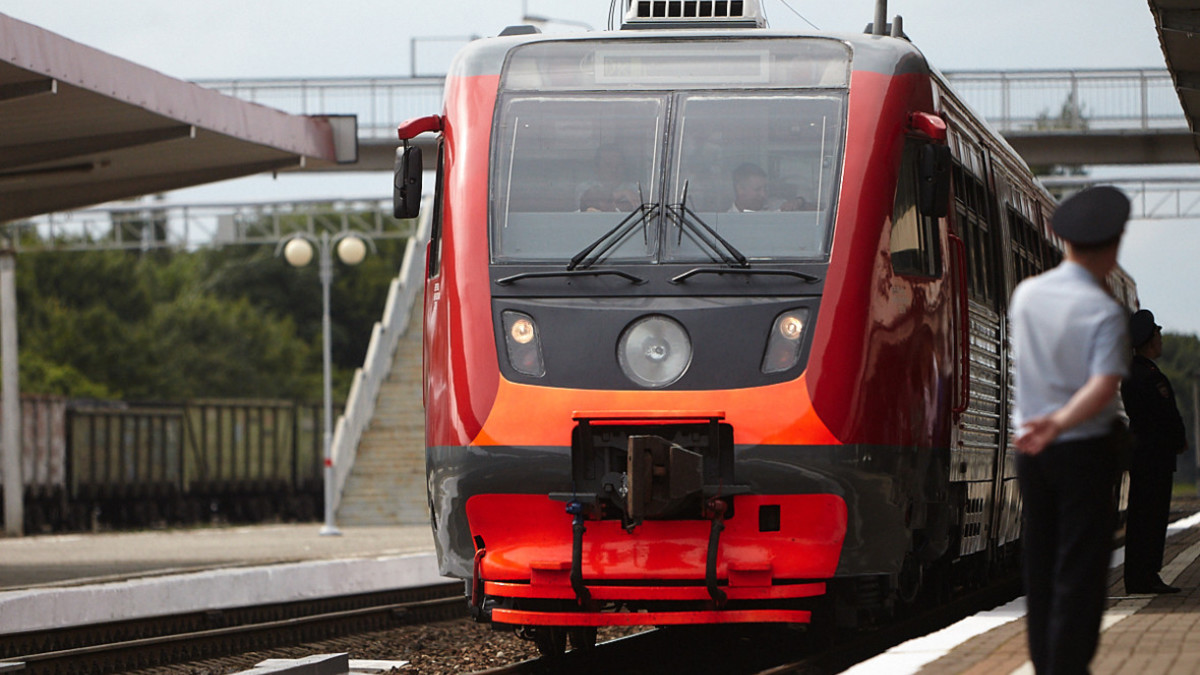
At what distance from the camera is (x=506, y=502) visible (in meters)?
9.88

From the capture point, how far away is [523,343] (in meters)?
10.0

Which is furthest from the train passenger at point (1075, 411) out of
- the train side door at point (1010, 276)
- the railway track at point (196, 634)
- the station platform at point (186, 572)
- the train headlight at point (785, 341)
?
the station platform at point (186, 572)

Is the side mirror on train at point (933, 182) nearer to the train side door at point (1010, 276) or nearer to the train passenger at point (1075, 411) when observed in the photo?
the train side door at point (1010, 276)

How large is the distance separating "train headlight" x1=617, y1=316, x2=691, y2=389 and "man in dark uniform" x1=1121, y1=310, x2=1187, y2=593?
11.5 ft

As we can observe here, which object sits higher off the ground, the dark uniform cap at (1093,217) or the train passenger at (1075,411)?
the dark uniform cap at (1093,217)

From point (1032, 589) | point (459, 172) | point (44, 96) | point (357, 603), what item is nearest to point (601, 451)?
point (459, 172)

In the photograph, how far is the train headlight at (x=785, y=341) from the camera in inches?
384

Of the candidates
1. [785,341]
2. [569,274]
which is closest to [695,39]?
[569,274]

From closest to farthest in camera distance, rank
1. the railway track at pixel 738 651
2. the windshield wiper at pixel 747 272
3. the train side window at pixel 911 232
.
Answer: the windshield wiper at pixel 747 272, the train side window at pixel 911 232, the railway track at pixel 738 651

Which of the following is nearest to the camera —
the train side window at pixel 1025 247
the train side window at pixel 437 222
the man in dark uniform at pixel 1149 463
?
the train side window at pixel 437 222

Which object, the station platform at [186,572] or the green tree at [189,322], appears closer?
the station platform at [186,572]

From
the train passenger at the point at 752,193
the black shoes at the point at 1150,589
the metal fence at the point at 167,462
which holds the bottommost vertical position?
the metal fence at the point at 167,462

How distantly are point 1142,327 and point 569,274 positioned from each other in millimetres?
3801

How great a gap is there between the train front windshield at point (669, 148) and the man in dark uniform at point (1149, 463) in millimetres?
2871
